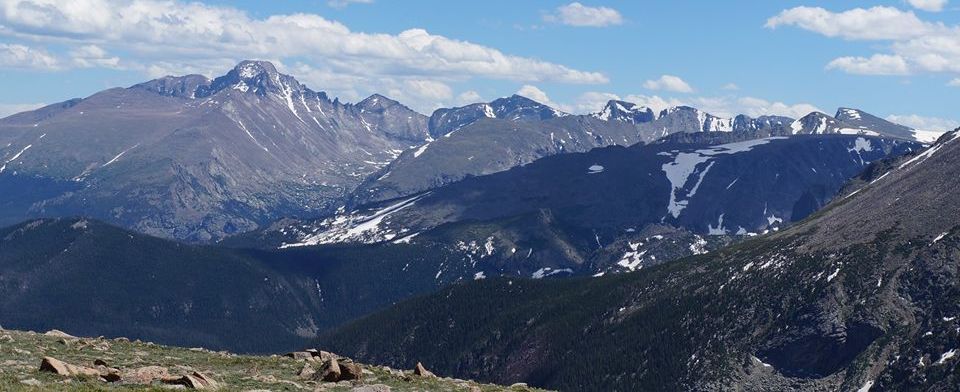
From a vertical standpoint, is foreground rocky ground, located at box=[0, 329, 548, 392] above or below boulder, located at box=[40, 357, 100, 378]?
below

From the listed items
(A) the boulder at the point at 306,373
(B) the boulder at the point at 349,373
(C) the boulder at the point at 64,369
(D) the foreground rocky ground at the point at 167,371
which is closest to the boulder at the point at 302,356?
(D) the foreground rocky ground at the point at 167,371

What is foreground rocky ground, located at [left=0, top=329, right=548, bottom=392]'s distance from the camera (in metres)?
65.2

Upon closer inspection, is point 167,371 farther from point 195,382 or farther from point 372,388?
point 372,388

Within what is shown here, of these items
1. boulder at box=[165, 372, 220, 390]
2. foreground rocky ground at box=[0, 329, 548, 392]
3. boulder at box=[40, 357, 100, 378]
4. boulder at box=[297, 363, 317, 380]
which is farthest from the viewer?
boulder at box=[297, 363, 317, 380]

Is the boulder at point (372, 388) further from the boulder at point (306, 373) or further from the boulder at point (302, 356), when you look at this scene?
the boulder at point (302, 356)

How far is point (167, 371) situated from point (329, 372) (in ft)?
32.9

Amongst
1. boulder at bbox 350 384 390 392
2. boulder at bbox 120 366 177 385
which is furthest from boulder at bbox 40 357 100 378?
boulder at bbox 350 384 390 392

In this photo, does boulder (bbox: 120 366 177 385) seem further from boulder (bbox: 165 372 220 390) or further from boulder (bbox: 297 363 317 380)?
boulder (bbox: 297 363 317 380)

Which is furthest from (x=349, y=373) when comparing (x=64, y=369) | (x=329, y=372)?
(x=64, y=369)

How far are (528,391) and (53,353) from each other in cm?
3372

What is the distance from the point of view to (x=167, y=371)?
71750mm

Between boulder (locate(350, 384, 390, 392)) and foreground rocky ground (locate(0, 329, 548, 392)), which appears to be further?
boulder (locate(350, 384, 390, 392))

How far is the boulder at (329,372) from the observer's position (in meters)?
74.9

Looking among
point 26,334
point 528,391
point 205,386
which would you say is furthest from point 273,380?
point 26,334
